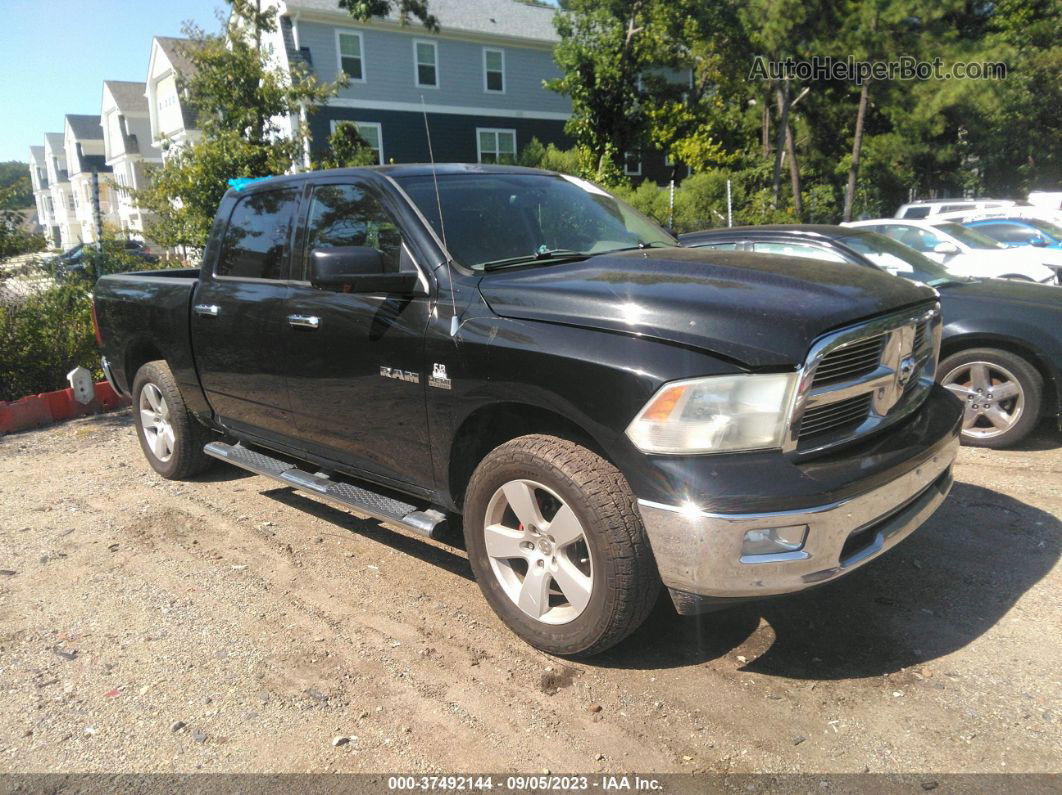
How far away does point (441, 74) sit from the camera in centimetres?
2822

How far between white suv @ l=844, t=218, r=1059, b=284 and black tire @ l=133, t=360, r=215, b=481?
8113mm

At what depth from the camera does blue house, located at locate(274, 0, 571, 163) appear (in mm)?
25609

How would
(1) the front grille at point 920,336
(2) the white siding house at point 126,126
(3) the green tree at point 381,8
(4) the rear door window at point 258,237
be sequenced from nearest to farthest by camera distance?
(1) the front grille at point 920,336
(4) the rear door window at point 258,237
(3) the green tree at point 381,8
(2) the white siding house at point 126,126

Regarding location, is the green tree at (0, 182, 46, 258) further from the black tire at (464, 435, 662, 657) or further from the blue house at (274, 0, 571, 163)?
the blue house at (274, 0, 571, 163)

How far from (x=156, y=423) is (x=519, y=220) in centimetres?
343

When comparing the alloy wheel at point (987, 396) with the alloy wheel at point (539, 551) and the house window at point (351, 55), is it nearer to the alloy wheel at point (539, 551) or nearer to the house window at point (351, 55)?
the alloy wheel at point (539, 551)

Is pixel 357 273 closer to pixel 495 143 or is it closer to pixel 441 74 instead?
pixel 441 74

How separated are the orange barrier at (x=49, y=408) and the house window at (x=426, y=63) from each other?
2246 centimetres

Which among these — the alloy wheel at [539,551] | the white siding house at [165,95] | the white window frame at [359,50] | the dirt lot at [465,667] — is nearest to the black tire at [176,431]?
the dirt lot at [465,667]

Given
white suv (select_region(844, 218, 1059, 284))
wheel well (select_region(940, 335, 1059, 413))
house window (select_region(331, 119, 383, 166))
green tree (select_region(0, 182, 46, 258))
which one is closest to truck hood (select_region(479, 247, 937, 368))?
wheel well (select_region(940, 335, 1059, 413))

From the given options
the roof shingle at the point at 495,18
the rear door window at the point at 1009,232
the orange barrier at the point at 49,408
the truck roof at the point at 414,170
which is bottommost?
the orange barrier at the point at 49,408

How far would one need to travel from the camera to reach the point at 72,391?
7652 millimetres

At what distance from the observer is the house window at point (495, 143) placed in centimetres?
2917

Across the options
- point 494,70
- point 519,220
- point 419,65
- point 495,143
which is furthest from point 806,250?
point 494,70
